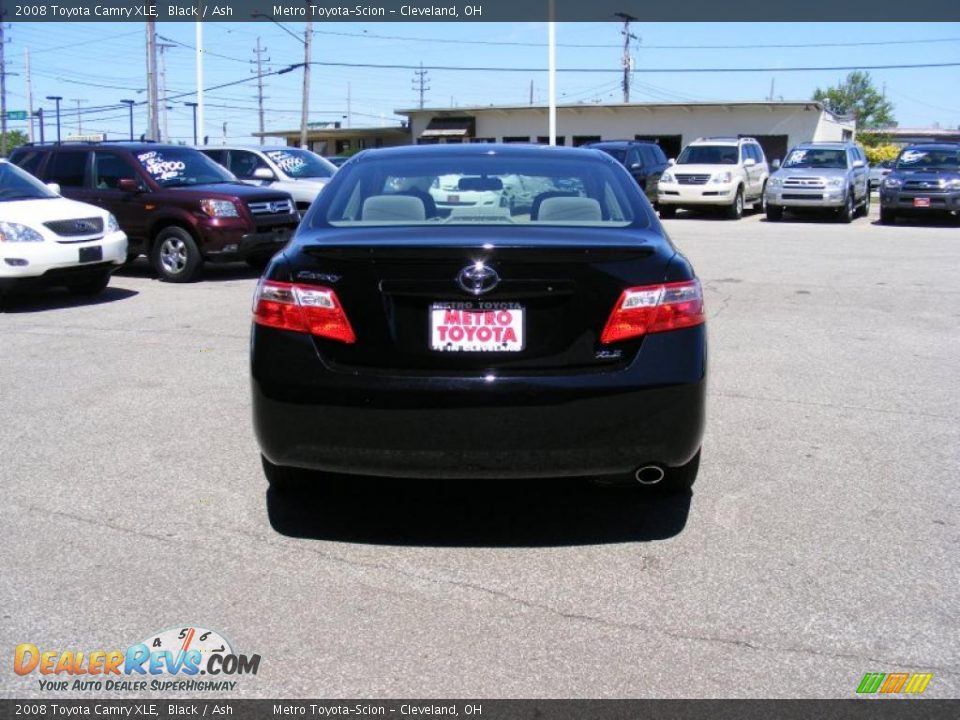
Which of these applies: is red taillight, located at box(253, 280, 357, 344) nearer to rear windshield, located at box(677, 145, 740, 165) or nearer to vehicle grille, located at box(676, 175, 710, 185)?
vehicle grille, located at box(676, 175, 710, 185)

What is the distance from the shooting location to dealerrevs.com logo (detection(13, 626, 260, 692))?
314 cm

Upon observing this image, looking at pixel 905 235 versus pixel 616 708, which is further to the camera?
pixel 905 235

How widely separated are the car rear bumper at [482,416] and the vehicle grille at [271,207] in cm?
940

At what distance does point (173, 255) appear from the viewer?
1289 centimetres

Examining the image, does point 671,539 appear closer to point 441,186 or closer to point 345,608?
point 345,608

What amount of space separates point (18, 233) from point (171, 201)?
2.65 m

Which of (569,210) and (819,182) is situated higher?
(819,182)

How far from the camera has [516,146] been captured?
17.9 ft

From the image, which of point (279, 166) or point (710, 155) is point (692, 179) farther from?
point (279, 166)

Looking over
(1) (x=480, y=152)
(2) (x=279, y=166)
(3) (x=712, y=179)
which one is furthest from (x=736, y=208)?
(1) (x=480, y=152)

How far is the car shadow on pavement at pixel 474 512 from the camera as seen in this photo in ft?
14.1

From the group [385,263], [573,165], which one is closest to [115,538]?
[385,263]

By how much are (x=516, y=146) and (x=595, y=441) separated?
2226 mm

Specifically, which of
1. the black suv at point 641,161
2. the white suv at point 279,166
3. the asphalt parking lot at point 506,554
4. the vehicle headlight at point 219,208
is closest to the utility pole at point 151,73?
the white suv at point 279,166
